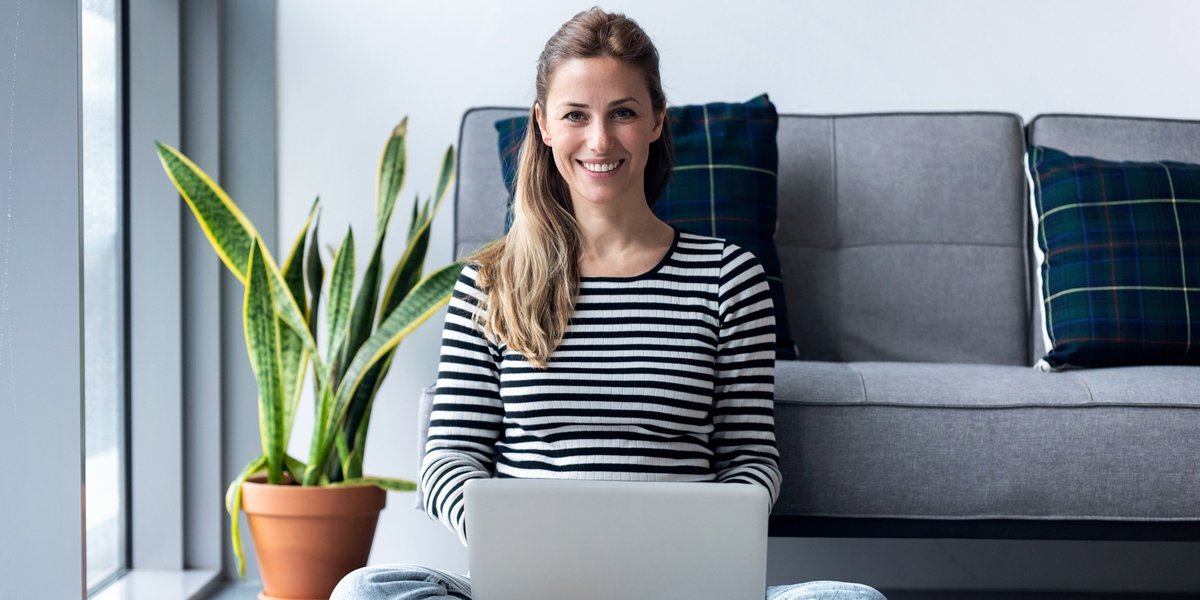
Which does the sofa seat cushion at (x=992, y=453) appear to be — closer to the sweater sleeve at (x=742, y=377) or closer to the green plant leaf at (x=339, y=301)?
the sweater sleeve at (x=742, y=377)

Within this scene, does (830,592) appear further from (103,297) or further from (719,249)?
(103,297)

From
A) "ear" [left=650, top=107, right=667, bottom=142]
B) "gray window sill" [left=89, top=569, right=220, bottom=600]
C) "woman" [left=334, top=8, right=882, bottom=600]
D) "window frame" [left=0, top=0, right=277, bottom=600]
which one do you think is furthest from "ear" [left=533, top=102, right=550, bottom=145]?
"gray window sill" [left=89, top=569, right=220, bottom=600]

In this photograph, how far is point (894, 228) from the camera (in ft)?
7.05

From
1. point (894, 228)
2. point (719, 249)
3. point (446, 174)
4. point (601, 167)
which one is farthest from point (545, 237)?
point (894, 228)

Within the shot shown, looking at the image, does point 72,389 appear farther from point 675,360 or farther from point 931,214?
point 931,214

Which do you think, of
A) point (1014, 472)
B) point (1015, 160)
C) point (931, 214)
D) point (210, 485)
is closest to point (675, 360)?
point (1014, 472)

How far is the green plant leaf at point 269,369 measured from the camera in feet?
6.18

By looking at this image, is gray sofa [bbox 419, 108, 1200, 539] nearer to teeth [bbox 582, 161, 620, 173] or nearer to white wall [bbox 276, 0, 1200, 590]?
white wall [bbox 276, 0, 1200, 590]

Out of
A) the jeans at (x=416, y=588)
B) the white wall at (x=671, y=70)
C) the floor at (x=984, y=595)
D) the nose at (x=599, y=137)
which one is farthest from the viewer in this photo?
the white wall at (x=671, y=70)

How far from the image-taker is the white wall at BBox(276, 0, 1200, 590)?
2.34 metres

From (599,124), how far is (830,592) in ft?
2.01

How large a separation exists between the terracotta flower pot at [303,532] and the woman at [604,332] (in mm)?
589

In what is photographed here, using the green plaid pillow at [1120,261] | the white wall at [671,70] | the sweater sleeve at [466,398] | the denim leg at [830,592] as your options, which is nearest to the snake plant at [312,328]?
the white wall at [671,70]

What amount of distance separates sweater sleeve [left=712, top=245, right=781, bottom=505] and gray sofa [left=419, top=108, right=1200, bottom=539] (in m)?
0.23
